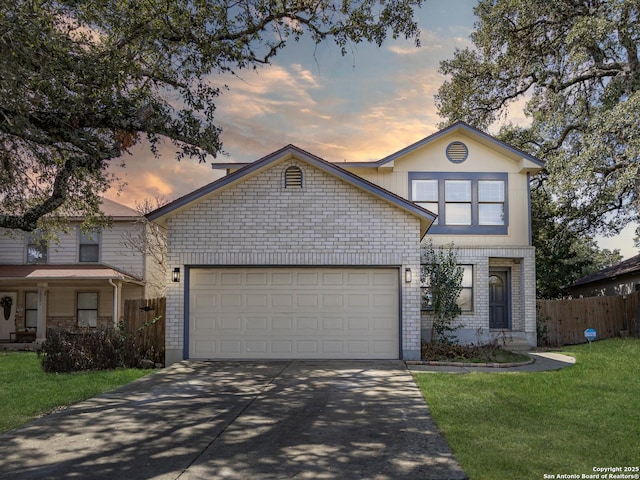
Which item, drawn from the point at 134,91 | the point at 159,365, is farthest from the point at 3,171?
the point at 159,365

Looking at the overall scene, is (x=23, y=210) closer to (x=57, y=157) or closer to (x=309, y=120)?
(x=57, y=157)

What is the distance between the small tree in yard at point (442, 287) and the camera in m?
17.5

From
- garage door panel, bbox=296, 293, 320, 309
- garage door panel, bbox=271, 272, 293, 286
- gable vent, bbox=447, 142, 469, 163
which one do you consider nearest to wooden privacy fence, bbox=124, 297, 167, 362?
garage door panel, bbox=271, 272, 293, 286

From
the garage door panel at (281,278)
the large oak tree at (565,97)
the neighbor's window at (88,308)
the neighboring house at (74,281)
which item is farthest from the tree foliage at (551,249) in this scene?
the neighbor's window at (88,308)

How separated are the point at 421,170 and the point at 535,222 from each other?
30.3 feet

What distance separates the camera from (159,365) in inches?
544

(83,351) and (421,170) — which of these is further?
(421,170)

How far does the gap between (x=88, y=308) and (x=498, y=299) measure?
1618cm

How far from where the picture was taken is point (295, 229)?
1414 centimetres

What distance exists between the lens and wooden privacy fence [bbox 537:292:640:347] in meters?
20.5

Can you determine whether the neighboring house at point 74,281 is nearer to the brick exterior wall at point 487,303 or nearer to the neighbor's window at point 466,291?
the brick exterior wall at point 487,303

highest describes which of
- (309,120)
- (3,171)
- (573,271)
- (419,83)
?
(419,83)

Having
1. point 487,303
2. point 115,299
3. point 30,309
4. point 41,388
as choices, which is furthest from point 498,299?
point 30,309

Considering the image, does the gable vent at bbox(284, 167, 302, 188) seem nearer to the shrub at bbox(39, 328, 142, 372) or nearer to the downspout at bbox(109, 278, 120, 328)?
the shrub at bbox(39, 328, 142, 372)
